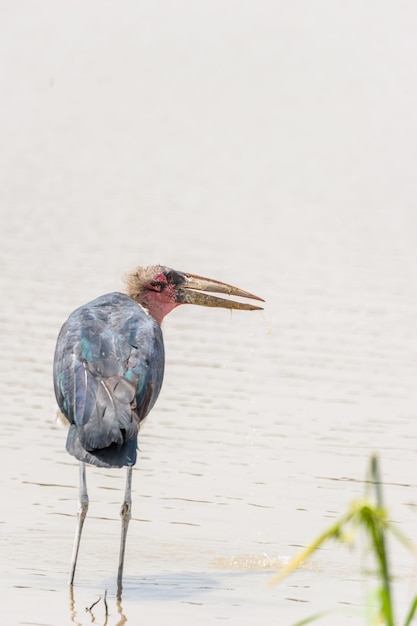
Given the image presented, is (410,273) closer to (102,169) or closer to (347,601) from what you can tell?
(347,601)

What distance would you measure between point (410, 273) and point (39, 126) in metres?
25.9

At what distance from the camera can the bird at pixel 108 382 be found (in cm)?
776

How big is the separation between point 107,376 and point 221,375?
5.73 m

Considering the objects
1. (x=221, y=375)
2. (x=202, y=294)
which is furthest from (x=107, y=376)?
(x=221, y=375)

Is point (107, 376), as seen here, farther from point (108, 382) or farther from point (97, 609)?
point (97, 609)

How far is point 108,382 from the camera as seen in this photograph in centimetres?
813

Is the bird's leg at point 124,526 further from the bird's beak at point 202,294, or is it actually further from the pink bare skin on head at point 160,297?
the bird's beak at point 202,294

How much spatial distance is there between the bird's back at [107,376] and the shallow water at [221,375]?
0.80m

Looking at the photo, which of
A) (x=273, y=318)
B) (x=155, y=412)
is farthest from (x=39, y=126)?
(x=155, y=412)

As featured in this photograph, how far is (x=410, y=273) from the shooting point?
67.4 feet

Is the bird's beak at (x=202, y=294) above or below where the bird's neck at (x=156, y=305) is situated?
above

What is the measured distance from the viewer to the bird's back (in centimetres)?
775

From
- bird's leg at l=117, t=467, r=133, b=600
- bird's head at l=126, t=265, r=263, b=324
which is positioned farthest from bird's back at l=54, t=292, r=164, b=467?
bird's head at l=126, t=265, r=263, b=324

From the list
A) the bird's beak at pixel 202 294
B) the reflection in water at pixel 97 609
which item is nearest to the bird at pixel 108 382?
the reflection in water at pixel 97 609
